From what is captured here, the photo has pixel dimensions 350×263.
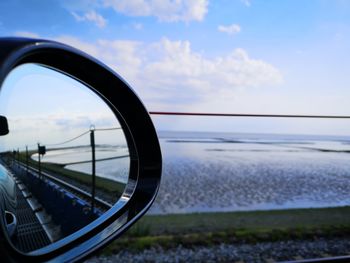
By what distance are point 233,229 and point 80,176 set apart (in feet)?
17.5

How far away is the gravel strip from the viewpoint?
13.5 feet

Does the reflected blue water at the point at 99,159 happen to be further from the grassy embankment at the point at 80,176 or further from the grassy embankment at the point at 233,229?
the grassy embankment at the point at 233,229

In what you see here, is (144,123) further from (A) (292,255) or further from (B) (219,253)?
(A) (292,255)

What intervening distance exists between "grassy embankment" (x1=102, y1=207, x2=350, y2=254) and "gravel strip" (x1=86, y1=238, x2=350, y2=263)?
189 mm

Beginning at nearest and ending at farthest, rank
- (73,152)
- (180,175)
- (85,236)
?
(85,236), (73,152), (180,175)

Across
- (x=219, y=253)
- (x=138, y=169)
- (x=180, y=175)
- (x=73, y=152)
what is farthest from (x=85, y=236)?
(x=180, y=175)

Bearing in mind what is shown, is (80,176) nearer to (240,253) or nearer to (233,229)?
(240,253)

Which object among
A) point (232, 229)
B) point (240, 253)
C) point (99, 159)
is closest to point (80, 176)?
point (99, 159)

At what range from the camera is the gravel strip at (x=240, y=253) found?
13.5 feet

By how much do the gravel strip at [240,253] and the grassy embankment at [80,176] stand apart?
322cm

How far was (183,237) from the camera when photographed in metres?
4.98

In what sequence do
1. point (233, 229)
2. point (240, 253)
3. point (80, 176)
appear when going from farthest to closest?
point (233, 229) → point (240, 253) → point (80, 176)

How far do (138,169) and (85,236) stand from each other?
1.19 ft

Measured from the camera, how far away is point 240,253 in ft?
14.2
